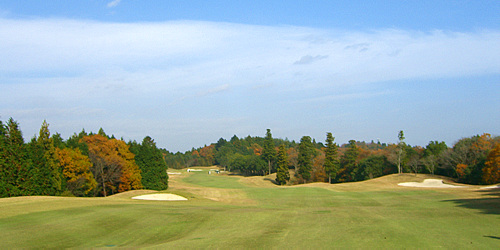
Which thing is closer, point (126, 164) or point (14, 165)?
point (14, 165)

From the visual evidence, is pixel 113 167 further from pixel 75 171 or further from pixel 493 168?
pixel 493 168

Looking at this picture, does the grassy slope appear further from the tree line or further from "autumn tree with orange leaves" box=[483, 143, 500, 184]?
"autumn tree with orange leaves" box=[483, 143, 500, 184]

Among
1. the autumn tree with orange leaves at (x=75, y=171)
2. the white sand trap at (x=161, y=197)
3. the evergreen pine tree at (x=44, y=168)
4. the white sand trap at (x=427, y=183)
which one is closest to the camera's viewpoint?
the white sand trap at (x=161, y=197)

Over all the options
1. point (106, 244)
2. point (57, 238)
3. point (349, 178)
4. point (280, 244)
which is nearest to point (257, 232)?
point (280, 244)

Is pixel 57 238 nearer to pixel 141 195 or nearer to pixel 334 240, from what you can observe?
pixel 334 240

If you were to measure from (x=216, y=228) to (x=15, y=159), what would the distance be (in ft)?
114

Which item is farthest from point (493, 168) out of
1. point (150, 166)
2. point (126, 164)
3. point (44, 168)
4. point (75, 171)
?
point (44, 168)

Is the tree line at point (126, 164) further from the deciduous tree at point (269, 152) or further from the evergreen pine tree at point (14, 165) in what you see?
the deciduous tree at point (269, 152)

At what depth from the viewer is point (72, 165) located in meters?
51.9

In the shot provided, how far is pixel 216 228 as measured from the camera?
20438 mm

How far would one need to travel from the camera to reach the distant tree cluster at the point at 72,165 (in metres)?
43.7

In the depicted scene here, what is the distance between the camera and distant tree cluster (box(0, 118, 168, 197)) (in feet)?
143

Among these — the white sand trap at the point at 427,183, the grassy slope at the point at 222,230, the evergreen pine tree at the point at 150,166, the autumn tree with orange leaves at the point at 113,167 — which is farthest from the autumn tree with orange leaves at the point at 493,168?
the autumn tree with orange leaves at the point at 113,167

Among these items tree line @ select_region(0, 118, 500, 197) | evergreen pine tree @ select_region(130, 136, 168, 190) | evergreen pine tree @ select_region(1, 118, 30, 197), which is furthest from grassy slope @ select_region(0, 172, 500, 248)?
evergreen pine tree @ select_region(130, 136, 168, 190)
